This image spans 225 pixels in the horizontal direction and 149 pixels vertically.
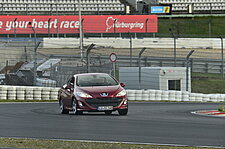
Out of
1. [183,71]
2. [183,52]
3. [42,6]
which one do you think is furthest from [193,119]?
[42,6]

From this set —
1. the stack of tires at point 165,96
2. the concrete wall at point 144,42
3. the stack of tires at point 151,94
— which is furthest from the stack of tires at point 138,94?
the concrete wall at point 144,42

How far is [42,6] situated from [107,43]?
375 inches

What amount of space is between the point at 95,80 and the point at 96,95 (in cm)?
119

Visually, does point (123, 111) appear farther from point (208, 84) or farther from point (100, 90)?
point (208, 84)

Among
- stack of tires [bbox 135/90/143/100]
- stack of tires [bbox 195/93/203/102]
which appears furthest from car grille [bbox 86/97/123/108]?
stack of tires [bbox 195/93/203/102]

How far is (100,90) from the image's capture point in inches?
664

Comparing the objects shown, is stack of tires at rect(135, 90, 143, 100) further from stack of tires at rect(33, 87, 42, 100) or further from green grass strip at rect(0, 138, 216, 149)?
green grass strip at rect(0, 138, 216, 149)

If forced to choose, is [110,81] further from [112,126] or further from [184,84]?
[184,84]

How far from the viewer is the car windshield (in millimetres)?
17625

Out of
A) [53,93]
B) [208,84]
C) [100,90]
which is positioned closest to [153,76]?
[208,84]

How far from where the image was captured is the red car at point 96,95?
55.0 feet

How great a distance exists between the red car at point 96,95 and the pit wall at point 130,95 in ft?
27.8

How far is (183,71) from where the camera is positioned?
30.6 metres

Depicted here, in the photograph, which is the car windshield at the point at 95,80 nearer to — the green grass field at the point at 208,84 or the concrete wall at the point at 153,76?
the concrete wall at the point at 153,76
